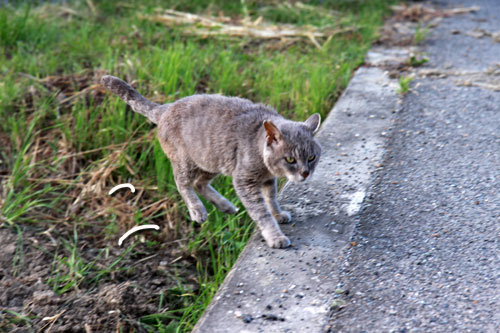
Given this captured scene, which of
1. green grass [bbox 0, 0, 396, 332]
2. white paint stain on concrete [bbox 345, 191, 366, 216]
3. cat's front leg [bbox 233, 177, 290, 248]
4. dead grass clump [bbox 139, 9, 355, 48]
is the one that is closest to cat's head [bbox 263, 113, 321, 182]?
cat's front leg [bbox 233, 177, 290, 248]

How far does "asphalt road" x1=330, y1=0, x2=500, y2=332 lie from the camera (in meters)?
2.22

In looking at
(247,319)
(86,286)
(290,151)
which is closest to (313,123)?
(290,151)

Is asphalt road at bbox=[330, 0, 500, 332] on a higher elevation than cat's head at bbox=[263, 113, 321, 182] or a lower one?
lower

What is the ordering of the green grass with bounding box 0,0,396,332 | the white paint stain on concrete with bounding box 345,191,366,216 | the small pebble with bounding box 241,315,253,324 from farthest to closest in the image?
the green grass with bounding box 0,0,396,332 < the white paint stain on concrete with bounding box 345,191,366,216 < the small pebble with bounding box 241,315,253,324

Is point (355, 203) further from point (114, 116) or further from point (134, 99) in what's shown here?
point (114, 116)

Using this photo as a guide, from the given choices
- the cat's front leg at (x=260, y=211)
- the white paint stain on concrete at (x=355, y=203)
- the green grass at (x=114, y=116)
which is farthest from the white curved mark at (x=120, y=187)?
the white paint stain on concrete at (x=355, y=203)

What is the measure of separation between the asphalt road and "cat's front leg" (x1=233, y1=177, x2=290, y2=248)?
1.15 feet

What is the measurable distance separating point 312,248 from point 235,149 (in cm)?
73

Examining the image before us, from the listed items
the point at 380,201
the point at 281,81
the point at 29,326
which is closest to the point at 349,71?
the point at 281,81

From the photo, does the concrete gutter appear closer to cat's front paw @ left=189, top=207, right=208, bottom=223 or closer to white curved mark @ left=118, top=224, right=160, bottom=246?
cat's front paw @ left=189, top=207, right=208, bottom=223

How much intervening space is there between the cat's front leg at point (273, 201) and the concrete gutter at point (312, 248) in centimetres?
5

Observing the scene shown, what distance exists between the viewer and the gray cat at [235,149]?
9.50 ft

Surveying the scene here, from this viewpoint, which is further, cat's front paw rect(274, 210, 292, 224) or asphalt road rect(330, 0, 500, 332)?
cat's front paw rect(274, 210, 292, 224)

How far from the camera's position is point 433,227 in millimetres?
2816
